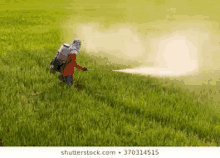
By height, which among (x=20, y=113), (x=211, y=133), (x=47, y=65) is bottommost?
(x=211, y=133)

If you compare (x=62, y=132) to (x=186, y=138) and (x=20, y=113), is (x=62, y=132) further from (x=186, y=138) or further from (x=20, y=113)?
(x=186, y=138)

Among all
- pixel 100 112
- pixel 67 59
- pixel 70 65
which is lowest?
pixel 100 112

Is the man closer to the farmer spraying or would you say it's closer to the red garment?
the farmer spraying

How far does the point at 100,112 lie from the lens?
15.5 feet

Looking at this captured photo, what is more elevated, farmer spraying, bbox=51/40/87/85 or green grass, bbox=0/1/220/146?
farmer spraying, bbox=51/40/87/85

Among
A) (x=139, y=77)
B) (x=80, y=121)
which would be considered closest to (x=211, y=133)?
(x=80, y=121)

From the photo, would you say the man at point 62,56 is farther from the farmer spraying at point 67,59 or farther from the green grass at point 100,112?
the green grass at point 100,112

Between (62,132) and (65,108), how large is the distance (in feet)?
2.91

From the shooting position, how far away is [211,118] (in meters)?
4.76

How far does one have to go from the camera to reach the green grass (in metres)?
3.90

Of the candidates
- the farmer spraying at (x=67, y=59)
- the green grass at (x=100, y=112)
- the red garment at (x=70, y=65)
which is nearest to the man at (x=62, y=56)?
the farmer spraying at (x=67, y=59)

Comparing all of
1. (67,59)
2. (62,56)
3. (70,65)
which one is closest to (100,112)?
(70,65)

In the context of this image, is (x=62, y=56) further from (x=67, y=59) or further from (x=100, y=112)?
(x=100, y=112)

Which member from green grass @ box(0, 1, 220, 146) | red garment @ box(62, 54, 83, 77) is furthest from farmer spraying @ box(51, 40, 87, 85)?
green grass @ box(0, 1, 220, 146)
